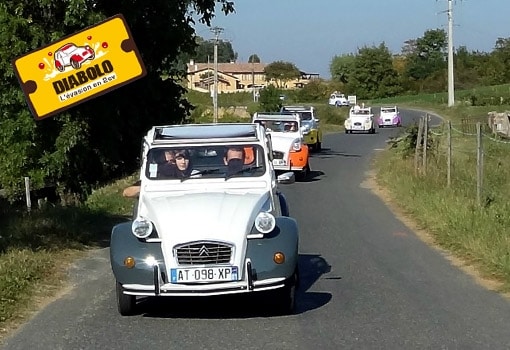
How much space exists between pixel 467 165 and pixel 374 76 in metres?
103

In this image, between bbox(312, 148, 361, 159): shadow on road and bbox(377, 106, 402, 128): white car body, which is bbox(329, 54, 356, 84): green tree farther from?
bbox(312, 148, 361, 159): shadow on road

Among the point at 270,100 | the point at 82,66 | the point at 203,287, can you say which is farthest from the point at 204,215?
the point at 270,100

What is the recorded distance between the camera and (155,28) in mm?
23641

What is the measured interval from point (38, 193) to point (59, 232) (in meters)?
8.83

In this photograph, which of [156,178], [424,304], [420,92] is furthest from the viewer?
[420,92]

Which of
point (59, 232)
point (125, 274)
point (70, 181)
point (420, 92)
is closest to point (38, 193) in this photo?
point (70, 181)

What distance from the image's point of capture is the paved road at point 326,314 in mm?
7828

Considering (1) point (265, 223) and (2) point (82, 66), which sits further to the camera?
(2) point (82, 66)

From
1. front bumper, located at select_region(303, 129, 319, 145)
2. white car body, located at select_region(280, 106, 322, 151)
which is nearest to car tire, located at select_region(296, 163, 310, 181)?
white car body, located at select_region(280, 106, 322, 151)

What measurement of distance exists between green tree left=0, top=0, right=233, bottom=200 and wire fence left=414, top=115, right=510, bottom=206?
620cm

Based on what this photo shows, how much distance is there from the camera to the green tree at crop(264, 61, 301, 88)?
141 metres

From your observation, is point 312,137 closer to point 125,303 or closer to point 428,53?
point 125,303

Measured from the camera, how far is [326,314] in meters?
8.89

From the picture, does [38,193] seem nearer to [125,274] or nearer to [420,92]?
[125,274]
